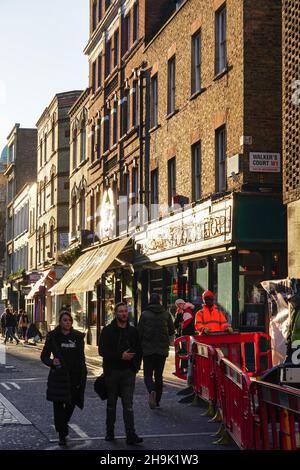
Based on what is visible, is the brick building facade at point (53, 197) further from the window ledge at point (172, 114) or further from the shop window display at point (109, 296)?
the window ledge at point (172, 114)

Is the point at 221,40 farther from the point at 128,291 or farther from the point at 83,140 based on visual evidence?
the point at 83,140

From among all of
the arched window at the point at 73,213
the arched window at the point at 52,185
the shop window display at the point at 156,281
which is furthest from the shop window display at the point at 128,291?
the arched window at the point at 52,185

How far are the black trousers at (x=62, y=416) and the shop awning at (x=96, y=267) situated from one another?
64.4 feet

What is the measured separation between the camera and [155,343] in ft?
50.9

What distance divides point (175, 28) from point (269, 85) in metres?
6.87

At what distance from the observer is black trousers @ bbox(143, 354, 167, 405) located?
1533 centimetres

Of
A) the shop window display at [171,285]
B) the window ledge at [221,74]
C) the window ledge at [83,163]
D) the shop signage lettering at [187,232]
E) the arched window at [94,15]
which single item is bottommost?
the shop window display at [171,285]

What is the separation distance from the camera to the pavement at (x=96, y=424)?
11.2 meters

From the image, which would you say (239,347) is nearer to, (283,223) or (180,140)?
(283,223)

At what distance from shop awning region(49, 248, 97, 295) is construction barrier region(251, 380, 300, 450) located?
28.2 meters

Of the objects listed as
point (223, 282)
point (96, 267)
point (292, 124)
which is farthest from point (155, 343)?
point (96, 267)

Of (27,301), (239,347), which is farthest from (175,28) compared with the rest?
(27,301)

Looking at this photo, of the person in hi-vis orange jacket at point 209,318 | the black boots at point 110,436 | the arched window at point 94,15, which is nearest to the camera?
the black boots at point 110,436

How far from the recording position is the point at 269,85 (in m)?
22.6
